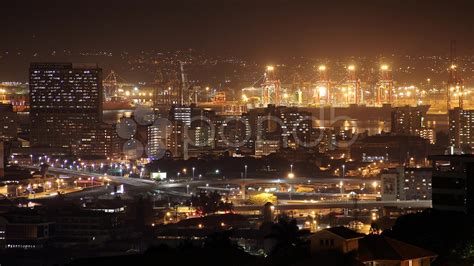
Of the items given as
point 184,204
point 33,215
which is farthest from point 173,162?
point 33,215

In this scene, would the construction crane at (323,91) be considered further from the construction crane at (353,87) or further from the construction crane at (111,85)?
the construction crane at (111,85)

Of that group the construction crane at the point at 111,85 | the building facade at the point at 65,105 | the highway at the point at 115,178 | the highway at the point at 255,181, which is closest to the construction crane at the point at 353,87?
the construction crane at the point at 111,85

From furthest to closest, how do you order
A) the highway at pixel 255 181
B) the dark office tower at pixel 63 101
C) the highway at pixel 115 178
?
the dark office tower at pixel 63 101, the highway at pixel 115 178, the highway at pixel 255 181

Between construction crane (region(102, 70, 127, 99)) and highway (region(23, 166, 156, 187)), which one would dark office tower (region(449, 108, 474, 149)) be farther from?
construction crane (region(102, 70, 127, 99))

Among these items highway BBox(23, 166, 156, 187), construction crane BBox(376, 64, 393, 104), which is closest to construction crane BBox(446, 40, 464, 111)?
construction crane BBox(376, 64, 393, 104)

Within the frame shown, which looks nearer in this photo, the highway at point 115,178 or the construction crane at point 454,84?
the highway at point 115,178

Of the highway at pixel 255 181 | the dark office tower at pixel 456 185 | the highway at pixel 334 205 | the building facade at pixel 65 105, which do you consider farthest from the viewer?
the building facade at pixel 65 105
